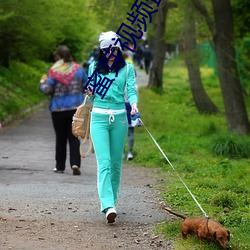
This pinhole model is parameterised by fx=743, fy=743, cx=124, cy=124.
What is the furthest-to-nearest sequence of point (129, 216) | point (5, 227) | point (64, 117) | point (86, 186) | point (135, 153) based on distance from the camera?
point (135, 153) → point (64, 117) → point (86, 186) → point (129, 216) → point (5, 227)

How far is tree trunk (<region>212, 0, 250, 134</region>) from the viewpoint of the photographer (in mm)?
15898

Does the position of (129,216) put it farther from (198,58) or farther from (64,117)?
(198,58)

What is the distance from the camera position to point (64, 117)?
36.3 feet

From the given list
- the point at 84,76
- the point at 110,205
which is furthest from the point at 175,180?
the point at 110,205

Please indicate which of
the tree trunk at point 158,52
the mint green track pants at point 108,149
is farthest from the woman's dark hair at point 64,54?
the tree trunk at point 158,52

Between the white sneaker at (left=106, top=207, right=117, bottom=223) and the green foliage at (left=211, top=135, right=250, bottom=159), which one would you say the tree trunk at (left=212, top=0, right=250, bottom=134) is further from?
the white sneaker at (left=106, top=207, right=117, bottom=223)

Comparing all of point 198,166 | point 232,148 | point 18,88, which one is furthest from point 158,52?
point 198,166

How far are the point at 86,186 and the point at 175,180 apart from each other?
1.32 meters

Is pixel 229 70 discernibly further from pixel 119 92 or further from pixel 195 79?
pixel 119 92

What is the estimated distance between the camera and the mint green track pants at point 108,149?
7359mm

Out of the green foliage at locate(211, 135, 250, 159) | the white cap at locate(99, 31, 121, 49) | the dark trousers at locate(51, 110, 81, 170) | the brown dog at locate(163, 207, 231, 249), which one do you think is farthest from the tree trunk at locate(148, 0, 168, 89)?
the brown dog at locate(163, 207, 231, 249)

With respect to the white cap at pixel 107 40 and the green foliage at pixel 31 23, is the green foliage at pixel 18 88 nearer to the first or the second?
the green foliage at pixel 31 23

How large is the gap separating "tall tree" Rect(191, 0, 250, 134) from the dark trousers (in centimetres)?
580

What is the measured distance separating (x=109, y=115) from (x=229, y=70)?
9110 mm
